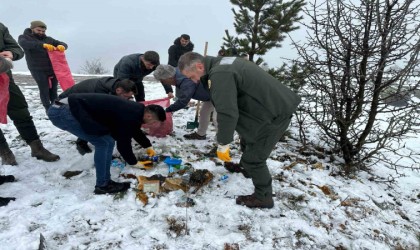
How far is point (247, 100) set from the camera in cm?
274

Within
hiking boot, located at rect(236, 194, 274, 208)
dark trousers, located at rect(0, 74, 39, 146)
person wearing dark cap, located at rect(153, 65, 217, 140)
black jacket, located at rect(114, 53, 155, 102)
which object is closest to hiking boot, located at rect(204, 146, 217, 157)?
person wearing dark cap, located at rect(153, 65, 217, 140)

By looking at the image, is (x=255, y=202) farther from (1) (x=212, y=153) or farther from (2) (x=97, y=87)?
(2) (x=97, y=87)

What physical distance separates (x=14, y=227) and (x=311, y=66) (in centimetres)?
434

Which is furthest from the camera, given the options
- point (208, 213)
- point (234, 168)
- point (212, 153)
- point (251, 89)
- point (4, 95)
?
point (212, 153)

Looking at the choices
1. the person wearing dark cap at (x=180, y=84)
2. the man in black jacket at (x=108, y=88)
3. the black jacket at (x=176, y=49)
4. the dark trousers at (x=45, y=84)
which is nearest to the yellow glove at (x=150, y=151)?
the person wearing dark cap at (x=180, y=84)

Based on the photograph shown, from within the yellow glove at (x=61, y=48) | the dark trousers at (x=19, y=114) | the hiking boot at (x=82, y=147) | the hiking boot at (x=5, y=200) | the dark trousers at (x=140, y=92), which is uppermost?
the yellow glove at (x=61, y=48)

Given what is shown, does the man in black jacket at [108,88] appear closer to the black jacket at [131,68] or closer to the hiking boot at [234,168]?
the black jacket at [131,68]

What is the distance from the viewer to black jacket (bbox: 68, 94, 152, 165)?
9.58 feet

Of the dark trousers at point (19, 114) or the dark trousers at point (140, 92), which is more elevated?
the dark trousers at point (140, 92)

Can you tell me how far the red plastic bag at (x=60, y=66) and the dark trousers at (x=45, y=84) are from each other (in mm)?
202

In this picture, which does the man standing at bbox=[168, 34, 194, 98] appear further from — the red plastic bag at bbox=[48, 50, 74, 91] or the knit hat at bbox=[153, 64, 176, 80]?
the knit hat at bbox=[153, 64, 176, 80]

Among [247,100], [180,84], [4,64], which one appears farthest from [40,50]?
[247,100]

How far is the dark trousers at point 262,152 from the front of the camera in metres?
2.88

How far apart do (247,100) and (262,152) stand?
1.92 feet
